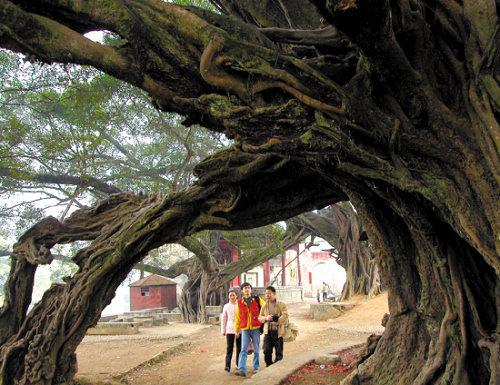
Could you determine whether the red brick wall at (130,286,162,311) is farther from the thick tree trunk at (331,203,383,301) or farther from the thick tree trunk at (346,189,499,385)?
the thick tree trunk at (346,189,499,385)

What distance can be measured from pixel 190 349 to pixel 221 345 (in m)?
0.74

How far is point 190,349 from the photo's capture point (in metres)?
10.2

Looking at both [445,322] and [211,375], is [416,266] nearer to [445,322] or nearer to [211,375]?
[445,322]

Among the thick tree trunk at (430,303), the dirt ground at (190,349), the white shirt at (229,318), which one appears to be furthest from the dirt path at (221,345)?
the thick tree trunk at (430,303)

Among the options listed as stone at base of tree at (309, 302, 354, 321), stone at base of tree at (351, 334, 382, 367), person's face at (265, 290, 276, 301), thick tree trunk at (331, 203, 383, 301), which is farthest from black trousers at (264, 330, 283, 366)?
thick tree trunk at (331, 203, 383, 301)

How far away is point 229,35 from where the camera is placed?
10.8 ft

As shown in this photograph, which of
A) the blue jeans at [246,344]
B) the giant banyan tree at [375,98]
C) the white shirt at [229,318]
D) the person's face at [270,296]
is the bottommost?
the blue jeans at [246,344]

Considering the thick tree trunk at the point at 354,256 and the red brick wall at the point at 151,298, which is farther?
the red brick wall at the point at 151,298

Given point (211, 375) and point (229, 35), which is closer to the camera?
point (229, 35)

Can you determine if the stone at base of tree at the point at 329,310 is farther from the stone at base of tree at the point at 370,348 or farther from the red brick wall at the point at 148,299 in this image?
the stone at base of tree at the point at 370,348

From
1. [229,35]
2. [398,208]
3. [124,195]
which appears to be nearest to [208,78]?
[229,35]

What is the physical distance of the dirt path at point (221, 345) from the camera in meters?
7.10

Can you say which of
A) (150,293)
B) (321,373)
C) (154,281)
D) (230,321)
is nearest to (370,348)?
(321,373)

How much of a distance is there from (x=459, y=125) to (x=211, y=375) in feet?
17.9
